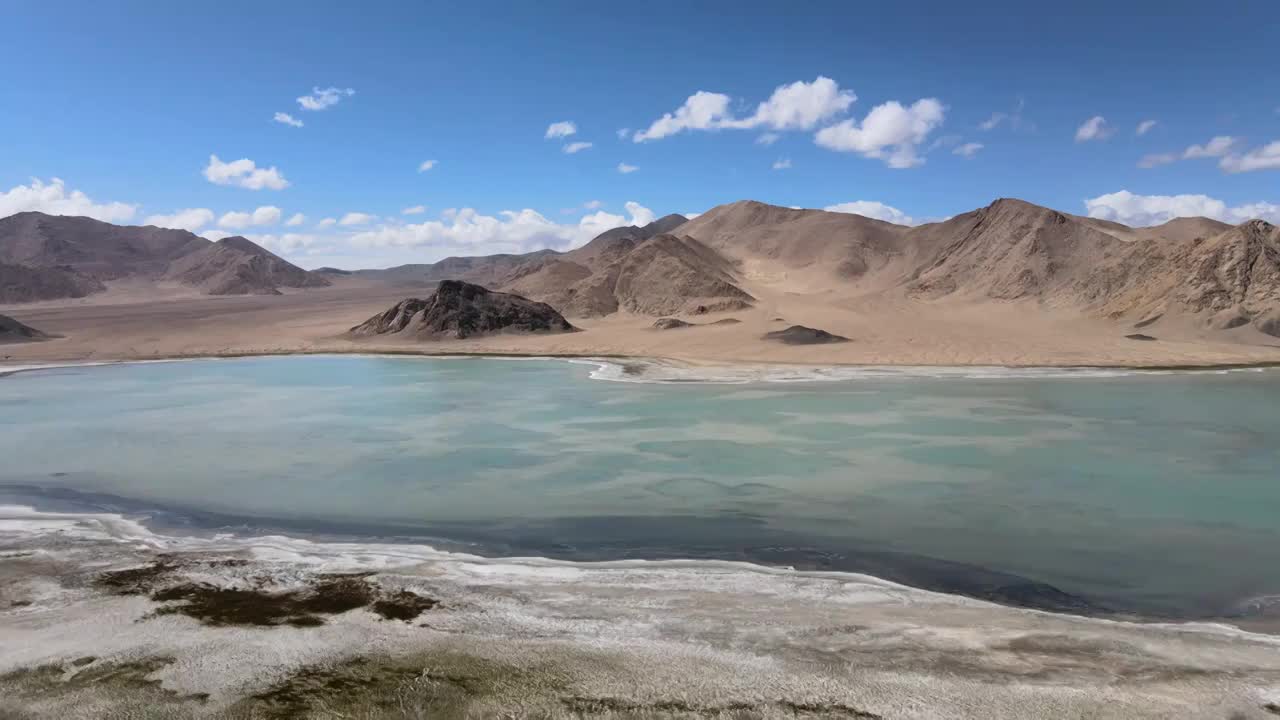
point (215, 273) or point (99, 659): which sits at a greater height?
point (215, 273)

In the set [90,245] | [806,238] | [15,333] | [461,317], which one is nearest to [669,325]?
[461,317]

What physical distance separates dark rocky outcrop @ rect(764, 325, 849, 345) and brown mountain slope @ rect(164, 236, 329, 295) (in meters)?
101

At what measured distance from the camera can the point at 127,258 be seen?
134m

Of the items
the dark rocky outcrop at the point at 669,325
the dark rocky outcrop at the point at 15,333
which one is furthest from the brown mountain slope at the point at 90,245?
the dark rocky outcrop at the point at 669,325

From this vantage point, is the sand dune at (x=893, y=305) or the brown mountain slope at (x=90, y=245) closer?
the sand dune at (x=893, y=305)

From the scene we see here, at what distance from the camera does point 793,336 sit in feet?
125

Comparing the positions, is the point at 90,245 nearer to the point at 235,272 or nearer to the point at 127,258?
the point at 127,258

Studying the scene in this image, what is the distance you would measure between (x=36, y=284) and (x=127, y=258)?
36.3 meters

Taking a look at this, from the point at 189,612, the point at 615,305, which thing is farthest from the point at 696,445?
the point at 615,305

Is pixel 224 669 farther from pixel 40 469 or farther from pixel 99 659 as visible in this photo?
pixel 40 469

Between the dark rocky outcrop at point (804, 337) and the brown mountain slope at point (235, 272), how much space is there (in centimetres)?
10068

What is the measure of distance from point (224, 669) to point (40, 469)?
11.1 metres

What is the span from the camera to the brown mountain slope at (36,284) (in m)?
96.4

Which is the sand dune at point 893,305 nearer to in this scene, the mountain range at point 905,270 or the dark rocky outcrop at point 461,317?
the mountain range at point 905,270
